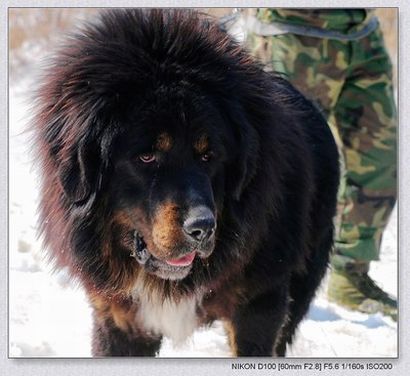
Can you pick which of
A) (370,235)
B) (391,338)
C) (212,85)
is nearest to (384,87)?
(370,235)

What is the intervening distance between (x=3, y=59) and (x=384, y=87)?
1.99m

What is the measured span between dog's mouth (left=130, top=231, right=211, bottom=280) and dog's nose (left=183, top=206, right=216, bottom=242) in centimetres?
19

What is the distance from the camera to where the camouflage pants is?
157 inches

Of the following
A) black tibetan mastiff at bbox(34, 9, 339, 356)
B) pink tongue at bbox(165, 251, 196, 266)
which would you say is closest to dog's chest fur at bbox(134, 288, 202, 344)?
black tibetan mastiff at bbox(34, 9, 339, 356)

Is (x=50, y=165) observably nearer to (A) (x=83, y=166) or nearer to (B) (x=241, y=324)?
(A) (x=83, y=166)

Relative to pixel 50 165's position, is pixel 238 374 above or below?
below

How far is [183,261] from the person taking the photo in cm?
290

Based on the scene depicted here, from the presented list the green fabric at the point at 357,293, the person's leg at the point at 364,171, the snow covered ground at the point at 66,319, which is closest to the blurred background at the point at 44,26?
the person's leg at the point at 364,171

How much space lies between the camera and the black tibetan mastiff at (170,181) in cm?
279

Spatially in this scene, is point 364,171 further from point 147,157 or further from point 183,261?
point 147,157

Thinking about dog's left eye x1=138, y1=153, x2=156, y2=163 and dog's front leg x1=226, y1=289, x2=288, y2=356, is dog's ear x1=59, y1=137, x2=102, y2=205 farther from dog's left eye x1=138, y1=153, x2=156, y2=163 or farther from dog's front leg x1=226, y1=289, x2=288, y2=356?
dog's front leg x1=226, y1=289, x2=288, y2=356

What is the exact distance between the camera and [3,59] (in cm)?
354

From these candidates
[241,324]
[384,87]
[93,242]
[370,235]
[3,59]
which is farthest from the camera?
[370,235]

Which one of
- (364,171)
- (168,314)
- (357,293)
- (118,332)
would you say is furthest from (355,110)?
(118,332)
